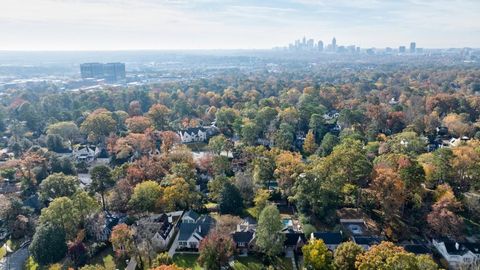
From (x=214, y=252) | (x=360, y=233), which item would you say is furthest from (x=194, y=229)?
(x=360, y=233)

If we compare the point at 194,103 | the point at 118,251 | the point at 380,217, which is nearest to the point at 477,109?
the point at 380,217

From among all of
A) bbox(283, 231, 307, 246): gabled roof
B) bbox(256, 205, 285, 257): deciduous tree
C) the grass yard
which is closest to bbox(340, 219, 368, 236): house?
bbox(283, 231, 307, 246): gabled roof

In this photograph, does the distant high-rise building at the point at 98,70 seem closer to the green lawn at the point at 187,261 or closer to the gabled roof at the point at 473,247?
the green lawn at the point at 187,261

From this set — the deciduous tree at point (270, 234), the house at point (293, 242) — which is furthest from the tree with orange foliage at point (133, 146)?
the house at point (293, 242)

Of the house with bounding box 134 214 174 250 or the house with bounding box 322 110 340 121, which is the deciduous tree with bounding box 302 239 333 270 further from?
the house with bounding box 322 110 340 121

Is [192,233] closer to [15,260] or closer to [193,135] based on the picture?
[15,260]

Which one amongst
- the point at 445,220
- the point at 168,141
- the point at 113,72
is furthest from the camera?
the point at 113,72
